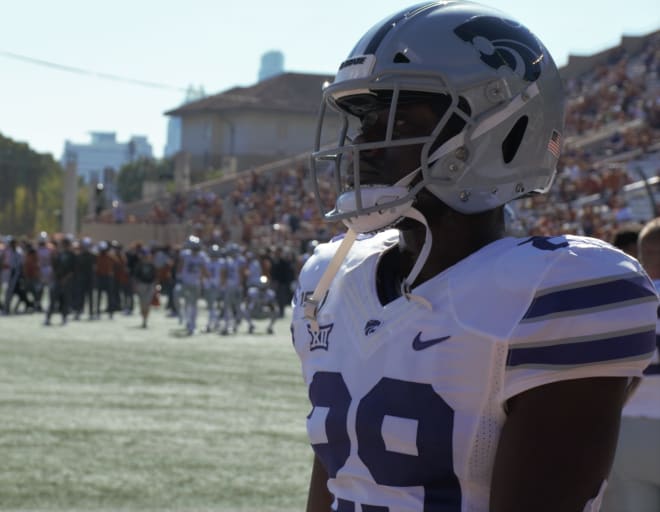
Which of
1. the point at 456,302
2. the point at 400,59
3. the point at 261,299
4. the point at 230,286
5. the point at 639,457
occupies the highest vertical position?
the point at 400,59

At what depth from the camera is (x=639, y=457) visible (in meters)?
4.07

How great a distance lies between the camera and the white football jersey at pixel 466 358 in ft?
6.44

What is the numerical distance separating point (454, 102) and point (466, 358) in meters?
0.45

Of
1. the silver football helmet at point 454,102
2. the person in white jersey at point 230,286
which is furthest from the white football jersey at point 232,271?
the silver football helmet at point 454,102

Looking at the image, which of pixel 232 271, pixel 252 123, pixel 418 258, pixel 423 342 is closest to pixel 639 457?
pixel 418 258

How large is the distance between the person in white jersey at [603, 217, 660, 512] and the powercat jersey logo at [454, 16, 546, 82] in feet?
6.28

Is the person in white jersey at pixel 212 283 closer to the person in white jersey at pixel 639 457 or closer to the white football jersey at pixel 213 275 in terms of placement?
the white football jersey at pixel 213 275

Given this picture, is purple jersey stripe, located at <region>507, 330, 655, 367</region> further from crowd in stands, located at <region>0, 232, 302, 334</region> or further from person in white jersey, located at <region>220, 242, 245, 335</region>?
person in white jersey, located at <region>220, 242, 245, 335</region>

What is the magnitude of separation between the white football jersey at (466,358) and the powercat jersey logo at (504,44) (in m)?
0.35

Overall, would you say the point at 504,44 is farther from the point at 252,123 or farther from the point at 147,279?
the point at 252,123

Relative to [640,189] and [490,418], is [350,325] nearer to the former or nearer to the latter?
[490,418]

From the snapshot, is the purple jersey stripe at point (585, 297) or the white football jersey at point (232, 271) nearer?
the purple jersey stripe at point (585, 297)

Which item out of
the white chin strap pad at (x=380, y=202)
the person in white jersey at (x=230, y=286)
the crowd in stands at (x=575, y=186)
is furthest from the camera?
the crowd in stands at (x=575, y=186)

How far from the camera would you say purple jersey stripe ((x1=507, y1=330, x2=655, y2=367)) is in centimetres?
194
